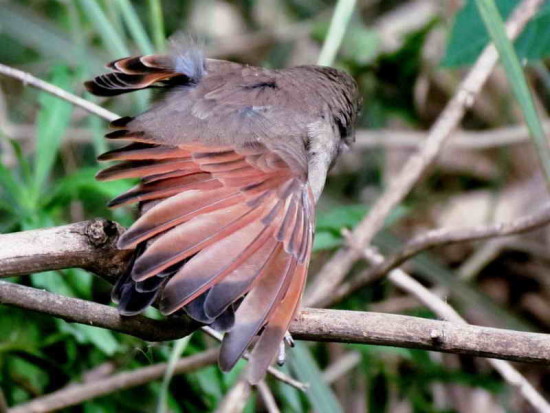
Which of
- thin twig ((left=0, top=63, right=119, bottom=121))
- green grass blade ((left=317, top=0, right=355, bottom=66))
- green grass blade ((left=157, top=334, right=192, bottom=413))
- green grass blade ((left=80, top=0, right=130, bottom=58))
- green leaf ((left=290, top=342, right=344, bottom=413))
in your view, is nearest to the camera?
thin twig ((left=0, top=63, right=119, bottom=121))

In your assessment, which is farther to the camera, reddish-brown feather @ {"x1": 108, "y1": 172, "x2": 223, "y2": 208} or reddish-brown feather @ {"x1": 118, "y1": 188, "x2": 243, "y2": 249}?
reddish-brown feather @ {"x1": 108, "y1": 172, "x2": 223, "y2": 208}

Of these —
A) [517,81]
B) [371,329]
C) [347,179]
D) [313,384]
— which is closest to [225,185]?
[371,329]

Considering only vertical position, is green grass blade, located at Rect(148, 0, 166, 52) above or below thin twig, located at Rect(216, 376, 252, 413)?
above

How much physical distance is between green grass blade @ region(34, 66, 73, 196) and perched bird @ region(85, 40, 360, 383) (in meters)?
0.64

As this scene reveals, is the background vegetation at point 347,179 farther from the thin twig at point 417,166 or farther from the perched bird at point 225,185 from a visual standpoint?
the perched bird at point 225,185

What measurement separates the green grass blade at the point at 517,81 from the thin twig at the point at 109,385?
4.41 ft

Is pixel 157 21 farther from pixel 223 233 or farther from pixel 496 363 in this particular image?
pixel 496 363

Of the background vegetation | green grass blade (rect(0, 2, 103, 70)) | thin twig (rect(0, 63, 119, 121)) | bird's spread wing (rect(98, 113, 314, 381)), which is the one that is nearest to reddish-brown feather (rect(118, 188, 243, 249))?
bird's spread wing (rect(98, 113, 314, 381))

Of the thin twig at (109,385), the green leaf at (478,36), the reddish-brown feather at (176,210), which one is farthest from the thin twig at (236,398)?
the green leaf at (478,36)

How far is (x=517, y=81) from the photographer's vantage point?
88.0 inches

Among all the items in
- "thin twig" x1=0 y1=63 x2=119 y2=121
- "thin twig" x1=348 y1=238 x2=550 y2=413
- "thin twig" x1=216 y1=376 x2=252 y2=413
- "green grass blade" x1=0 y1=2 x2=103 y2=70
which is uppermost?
"thin twig" x1=0 y1=63 x2=119 y2=121

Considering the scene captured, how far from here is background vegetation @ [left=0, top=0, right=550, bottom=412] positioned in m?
3.14

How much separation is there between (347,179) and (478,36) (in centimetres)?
167

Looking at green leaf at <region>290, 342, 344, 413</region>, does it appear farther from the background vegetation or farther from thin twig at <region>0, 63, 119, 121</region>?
thin twig at <region>0, 63, 119, 121</region>
